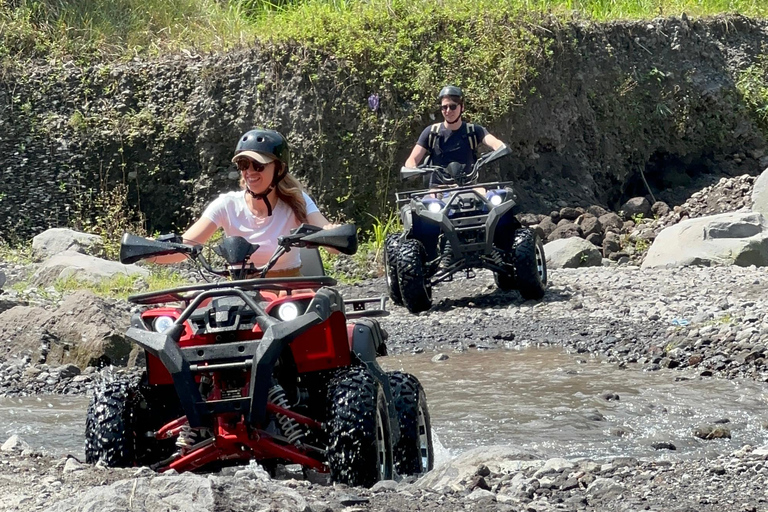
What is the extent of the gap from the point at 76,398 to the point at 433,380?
2.54 m

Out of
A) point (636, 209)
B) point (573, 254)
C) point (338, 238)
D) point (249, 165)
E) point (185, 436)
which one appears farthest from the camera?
point (636, 209)

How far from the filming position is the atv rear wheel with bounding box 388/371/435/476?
4961 mm

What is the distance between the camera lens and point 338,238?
4668 mm

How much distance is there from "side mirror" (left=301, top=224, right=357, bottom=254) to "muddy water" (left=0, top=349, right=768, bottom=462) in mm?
1785

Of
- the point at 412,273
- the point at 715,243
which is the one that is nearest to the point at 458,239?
the point at 412,273

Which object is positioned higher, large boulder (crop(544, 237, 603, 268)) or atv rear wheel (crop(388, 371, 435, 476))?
large boulder (crop(544, 237, 603, 268))

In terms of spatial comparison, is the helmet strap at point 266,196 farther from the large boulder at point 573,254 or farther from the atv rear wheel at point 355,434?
the large boulder at point 573,254

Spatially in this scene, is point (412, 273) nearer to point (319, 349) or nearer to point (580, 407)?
point (580, 407)

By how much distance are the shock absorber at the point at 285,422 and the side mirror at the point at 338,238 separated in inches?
23.2

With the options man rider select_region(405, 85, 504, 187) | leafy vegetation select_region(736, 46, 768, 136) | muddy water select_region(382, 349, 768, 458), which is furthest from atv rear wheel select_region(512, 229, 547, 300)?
leafy vegetation select_region(736, 46, 768, 136)

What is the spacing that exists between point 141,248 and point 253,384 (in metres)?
0.91

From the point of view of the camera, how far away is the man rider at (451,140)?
1180 centimetres

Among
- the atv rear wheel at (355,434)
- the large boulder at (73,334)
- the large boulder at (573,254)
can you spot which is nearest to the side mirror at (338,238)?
the atv rear wheel at (355,434)

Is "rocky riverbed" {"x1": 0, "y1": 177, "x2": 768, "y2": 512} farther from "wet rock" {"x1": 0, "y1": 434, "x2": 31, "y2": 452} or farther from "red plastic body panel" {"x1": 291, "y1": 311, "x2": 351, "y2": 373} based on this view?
"red plastic body panel" {"x1": 291, "y1": 311, "x2": 351, "y2": 373}
